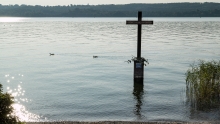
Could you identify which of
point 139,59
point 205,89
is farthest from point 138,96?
point 205,89

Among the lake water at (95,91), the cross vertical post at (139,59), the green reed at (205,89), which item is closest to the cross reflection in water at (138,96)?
the lake water at (95,91)

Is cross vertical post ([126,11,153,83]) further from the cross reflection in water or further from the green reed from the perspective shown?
the green reed

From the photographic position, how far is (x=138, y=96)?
941 inches

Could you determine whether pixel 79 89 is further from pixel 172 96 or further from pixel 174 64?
pixel 174 64

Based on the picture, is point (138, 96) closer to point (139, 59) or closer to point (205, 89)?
point (139, 59)

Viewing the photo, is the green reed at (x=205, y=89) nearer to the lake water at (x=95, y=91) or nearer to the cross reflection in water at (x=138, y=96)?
the lake water at (x=95, y=91)

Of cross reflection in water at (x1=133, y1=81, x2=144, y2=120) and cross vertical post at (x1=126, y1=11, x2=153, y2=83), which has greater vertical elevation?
cross vertical post at (x1=126, y1=11, x2=153, y2=83)

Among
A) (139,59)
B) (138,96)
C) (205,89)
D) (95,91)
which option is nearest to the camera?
(205,89)

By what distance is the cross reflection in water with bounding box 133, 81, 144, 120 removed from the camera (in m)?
19.6

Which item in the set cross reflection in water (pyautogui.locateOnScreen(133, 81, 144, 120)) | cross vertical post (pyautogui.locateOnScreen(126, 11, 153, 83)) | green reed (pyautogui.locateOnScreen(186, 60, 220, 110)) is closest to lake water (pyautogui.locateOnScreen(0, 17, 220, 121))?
cross reflection in water (pyautogui.locateOnScreen(133, 81, 144, 120))

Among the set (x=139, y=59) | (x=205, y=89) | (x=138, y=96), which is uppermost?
(x=139, y=59)

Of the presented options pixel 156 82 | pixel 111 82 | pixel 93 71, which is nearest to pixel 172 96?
pixel 156 82

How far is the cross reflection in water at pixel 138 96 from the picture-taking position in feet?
64.4

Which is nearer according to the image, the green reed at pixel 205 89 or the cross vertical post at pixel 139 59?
the green reed at pixel 205 89
